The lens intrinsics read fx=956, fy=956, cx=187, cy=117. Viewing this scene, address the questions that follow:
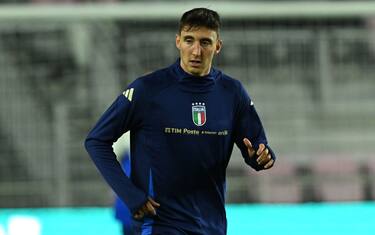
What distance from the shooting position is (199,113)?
3.79 meters

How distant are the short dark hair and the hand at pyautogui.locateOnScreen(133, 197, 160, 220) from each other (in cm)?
70

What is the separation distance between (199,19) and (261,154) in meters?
0.59

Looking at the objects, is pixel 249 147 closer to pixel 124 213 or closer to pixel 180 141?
pixel 180 141

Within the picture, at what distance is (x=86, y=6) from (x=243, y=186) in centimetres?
234

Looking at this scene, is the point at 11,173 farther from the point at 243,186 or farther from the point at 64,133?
the point at 243,186

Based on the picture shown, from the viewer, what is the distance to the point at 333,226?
7.59 meters

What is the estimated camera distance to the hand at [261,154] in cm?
382

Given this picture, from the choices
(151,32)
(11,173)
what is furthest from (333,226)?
(11,173)

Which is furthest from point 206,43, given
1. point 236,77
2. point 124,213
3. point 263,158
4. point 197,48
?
point 236,77

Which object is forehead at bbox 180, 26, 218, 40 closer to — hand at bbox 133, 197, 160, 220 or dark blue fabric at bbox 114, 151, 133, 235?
hand at bbox 133, 197, 160, 220

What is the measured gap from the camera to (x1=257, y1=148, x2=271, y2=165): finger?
3822mm

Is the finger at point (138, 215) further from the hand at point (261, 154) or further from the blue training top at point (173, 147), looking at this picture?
the hand at point (261, 154)

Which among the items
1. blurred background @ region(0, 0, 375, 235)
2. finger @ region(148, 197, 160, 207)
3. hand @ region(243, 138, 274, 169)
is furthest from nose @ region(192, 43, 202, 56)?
blurred background @ region(0, 0, 375, 235)

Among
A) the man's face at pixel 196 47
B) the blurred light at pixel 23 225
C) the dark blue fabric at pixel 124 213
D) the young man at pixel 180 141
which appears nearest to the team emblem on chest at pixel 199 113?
the young man at pixel 180 141
